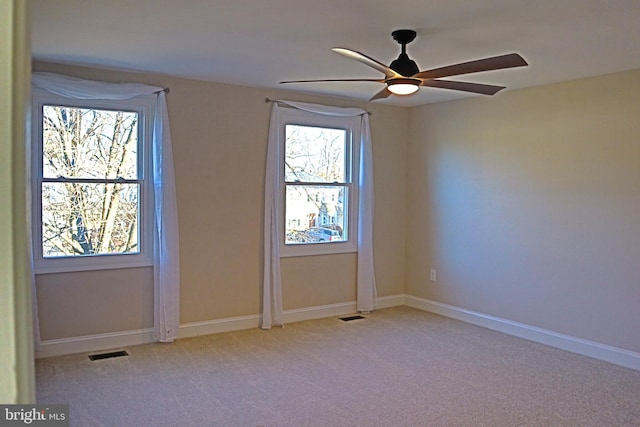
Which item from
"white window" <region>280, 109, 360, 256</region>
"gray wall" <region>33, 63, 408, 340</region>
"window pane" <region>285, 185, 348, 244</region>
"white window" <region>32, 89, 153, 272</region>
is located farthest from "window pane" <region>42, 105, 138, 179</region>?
"window pane" <region>285, 185, 348, 244</region>

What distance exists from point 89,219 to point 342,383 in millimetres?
2569

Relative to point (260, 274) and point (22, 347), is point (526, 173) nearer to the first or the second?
point (260, 274)

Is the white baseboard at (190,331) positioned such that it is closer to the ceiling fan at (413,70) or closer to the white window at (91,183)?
the white window at (91,183)

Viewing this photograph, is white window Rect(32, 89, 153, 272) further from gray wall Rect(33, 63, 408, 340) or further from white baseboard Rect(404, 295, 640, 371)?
white baseboard Rect(404, 295, 640, 371)

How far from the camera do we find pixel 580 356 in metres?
4.46

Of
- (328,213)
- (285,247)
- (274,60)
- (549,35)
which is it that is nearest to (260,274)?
(285,247)

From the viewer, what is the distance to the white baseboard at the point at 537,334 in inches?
168

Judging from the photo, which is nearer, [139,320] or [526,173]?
[139,320]

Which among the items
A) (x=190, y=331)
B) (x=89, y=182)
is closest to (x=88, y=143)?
(x=89, y=182)

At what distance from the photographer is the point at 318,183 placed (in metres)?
5.62

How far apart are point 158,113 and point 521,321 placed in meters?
3.96

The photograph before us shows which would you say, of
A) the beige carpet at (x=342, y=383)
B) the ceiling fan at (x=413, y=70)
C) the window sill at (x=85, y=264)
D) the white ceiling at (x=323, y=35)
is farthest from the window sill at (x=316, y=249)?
the ceiling fan at (x=413, y=70)

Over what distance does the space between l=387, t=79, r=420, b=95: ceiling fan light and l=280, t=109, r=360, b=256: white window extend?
2.26 meters

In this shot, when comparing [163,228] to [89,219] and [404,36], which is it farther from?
[404,36]
